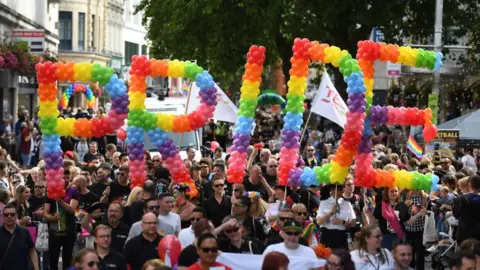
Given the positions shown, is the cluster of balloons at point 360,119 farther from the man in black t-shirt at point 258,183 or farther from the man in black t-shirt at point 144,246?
the man in black t-shirt at point 144,246

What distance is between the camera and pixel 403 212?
55.6 feet

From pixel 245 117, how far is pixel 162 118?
3.60 ft

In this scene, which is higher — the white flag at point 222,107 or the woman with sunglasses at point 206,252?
the white flag at point 222,107

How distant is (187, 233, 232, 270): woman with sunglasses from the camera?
9992mm

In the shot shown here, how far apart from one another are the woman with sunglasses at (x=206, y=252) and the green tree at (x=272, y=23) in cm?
2735

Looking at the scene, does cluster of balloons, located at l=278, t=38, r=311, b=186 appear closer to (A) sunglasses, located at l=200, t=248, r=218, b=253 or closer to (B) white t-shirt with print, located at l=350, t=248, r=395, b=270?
(B) white t-shirt with print, located at l=350, t=248, r=395, b=270

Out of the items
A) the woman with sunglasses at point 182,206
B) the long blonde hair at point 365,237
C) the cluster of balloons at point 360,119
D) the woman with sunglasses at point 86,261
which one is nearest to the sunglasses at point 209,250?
the woman with sunglasses at point 86,261

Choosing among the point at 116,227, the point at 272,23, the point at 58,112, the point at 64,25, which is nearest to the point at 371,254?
the point at 116,227

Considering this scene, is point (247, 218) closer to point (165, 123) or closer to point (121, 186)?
point (121, 186)

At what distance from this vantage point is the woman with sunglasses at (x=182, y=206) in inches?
570

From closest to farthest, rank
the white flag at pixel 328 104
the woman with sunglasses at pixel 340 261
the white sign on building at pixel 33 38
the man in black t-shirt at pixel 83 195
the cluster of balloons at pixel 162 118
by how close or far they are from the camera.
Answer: the woman with sunglasses at pixel 340 261, the man in black t-shirt at pixel 83 195, the cluster of balloons at pixel 162 118, the white flag at pixel 328 104, the white sign on building at pixel 33 38

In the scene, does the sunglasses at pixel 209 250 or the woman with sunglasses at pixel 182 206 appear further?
the woman with sunglasses at pixel 182 206

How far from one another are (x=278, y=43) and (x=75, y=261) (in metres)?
31.3

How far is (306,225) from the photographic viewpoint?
14281mm
